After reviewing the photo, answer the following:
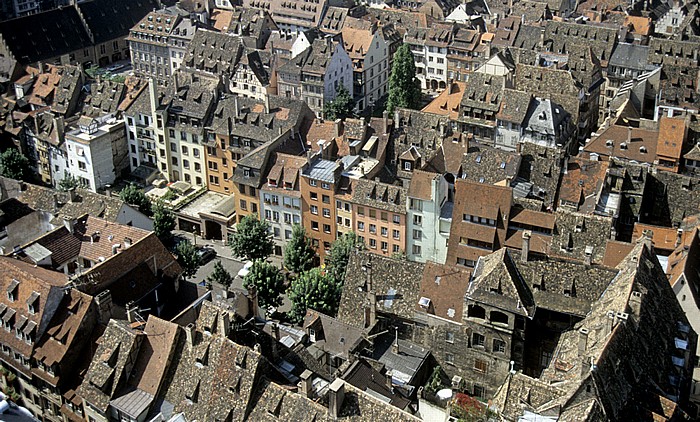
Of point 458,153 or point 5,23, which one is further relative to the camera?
point 5,23

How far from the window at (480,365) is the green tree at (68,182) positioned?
3008 inches

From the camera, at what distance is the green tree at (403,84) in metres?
166

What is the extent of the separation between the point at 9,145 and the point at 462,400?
109 m

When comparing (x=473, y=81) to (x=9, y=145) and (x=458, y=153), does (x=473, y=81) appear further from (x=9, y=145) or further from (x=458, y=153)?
(x=9, y=145)

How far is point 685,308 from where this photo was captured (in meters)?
92.9

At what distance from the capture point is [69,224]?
10144 cm

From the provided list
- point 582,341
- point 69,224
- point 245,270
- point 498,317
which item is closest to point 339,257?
point 245,270

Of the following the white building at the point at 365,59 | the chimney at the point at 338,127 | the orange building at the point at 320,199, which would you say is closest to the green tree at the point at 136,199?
the orange building at the point at 320,199

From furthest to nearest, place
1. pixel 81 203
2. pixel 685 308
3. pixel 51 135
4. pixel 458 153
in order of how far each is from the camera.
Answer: pixel 51 135 → pixel 458 153 → pixel 81 203 → pixel 685 308

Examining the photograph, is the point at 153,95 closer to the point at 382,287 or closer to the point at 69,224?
the point at 69,224

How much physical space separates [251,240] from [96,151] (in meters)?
40.9

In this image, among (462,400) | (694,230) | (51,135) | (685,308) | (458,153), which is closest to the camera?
(462,400)

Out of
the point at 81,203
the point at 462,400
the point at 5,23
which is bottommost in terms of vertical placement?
the point at 462,400

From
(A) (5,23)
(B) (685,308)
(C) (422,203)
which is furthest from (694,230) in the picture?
(A) (5,23)
